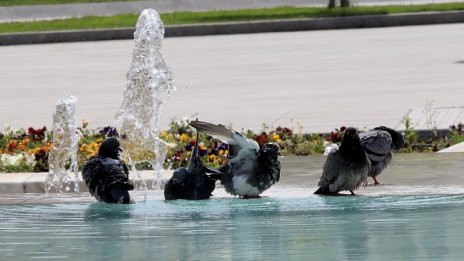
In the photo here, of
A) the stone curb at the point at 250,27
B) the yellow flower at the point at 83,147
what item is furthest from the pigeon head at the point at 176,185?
the stone curb at the point at 250,27

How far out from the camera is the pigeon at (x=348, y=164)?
29.2ft

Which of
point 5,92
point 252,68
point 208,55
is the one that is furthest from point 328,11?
point 5,92

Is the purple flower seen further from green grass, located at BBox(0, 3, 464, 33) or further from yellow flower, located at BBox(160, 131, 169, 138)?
green grass, located at BBox(0, 3, 464, 33)

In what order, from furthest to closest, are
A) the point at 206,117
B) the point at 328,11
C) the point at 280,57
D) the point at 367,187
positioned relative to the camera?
the point at 328,11, the point at 280,57, the point at 206,117, the point at 367,187

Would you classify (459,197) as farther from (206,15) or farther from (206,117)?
(206,15)

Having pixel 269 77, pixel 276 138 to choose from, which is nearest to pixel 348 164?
pixel 276 138

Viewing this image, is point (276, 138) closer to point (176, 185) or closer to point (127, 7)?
point (176, 185)

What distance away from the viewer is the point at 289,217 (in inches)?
332

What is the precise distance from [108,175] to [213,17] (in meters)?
24.1

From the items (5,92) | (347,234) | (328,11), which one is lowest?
(347,234)

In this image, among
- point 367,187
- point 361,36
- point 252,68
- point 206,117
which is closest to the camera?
point 367,187

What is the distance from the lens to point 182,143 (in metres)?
11.8

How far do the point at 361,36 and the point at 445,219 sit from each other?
19.5m

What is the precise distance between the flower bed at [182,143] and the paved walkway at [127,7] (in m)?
25.1
